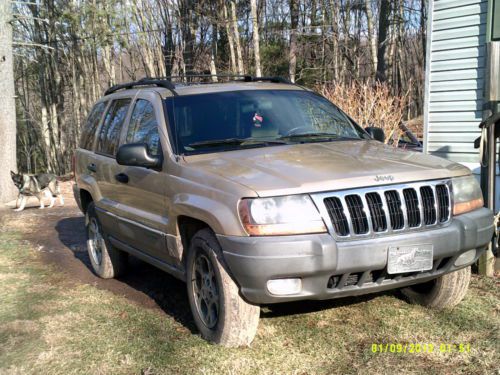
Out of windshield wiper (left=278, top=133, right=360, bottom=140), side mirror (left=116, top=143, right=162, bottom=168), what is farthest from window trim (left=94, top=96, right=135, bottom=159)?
windshield wiper (left=278, top=133, right=360, bottom=140)

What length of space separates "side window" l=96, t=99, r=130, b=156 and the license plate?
301 cm

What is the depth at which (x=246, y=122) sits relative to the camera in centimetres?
461

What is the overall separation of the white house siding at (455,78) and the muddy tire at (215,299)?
16.8 ft

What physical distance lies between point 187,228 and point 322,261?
4.06ft

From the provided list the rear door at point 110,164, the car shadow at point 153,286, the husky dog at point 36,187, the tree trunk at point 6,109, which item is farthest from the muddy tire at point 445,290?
the tree trunk at point 6,109

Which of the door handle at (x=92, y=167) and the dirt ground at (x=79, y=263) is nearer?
the dirt ground at (x=79, y=263)

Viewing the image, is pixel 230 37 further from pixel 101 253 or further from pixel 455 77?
pixel 101 253

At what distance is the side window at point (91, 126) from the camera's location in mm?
6145

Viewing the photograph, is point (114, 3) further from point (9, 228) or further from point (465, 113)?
point (465, 113)

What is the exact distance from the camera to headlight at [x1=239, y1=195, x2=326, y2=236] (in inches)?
130

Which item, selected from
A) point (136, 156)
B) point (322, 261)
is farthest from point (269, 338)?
point (136, 156)

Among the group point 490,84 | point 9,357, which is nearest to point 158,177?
point 9,357

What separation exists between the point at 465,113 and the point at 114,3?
44.4ft

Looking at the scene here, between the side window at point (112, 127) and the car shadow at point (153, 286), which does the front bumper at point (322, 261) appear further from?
the side window at point (112, 127)
